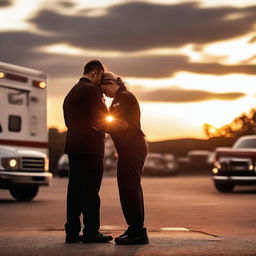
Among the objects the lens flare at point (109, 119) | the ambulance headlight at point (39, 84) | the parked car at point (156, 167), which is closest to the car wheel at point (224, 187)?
the ambulance headlight at point (39, 84)

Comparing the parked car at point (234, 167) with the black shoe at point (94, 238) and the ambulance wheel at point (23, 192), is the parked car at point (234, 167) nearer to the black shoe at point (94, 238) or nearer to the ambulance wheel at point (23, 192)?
the ambulance wheel at point (23, 192)

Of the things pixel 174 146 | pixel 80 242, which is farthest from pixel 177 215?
pixel 174 146

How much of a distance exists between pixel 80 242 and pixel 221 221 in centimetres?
531

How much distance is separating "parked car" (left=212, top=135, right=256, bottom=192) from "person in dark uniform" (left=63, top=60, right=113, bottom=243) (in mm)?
15027

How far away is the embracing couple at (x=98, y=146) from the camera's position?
8.40 metres

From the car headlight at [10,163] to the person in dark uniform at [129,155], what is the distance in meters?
10.1

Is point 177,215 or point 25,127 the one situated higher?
point 25,127

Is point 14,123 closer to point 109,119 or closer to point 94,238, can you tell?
point 94,238

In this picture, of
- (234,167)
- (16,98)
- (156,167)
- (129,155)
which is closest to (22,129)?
(16,98)

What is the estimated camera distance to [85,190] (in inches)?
335

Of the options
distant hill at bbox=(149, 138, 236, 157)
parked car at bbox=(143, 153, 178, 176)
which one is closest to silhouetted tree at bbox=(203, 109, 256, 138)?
distant hill at bbox=(149, 138, 236, 157)

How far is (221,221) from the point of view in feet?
44.5

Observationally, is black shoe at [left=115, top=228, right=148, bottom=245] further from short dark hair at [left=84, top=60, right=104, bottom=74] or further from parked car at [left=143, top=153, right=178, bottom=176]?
parked car at [left=143, top=153, right=178, bottom=176]

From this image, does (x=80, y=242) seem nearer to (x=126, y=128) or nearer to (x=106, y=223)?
(x=126, y=128)
